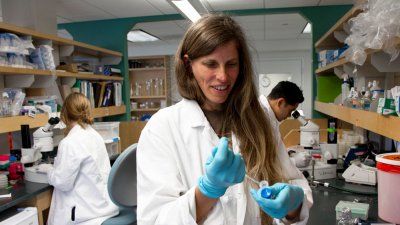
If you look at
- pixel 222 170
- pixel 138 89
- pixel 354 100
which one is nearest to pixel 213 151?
pixel 222 170

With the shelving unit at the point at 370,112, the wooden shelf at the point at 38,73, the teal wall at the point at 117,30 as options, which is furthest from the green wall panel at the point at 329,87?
the wooden shelf at the point at 38,73

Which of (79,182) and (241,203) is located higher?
(241,203)

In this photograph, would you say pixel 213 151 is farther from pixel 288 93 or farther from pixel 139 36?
pixel 139 36

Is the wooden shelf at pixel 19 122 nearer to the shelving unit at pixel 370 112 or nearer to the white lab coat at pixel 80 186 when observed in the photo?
the white lab coat at pixel 80 186

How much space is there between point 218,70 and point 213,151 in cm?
30

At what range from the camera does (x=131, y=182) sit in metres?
1.96

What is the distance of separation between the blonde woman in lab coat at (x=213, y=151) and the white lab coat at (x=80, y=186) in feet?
4.46

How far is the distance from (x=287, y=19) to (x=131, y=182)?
158 inches

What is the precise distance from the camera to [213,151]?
894 millimetres

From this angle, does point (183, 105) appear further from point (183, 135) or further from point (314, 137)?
point (314, 137)

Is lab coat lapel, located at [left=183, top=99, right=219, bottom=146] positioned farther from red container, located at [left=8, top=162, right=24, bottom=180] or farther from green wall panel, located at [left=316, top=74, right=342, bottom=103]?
green wall panel, located at [left=316, top=74, right=342, bottom=103]

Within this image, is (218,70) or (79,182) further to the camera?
(79,182)

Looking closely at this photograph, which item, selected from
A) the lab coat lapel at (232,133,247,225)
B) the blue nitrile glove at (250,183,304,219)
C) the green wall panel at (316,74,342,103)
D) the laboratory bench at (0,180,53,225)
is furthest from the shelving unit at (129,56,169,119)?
the blue nitrile glove at (250,183,304,219)

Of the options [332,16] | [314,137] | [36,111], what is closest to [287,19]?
[332,16]
